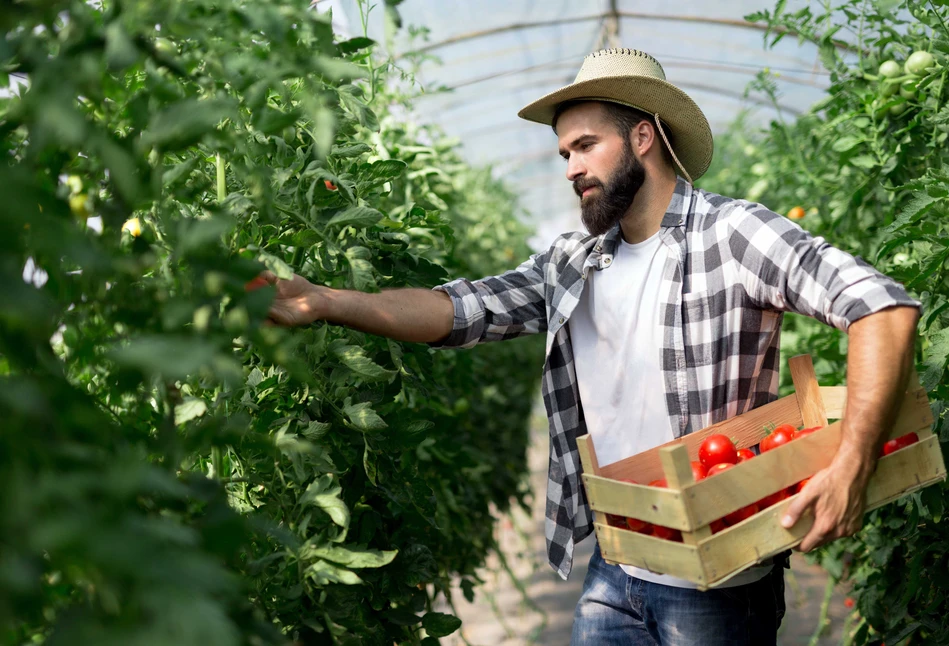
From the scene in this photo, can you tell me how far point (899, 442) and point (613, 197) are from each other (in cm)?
77

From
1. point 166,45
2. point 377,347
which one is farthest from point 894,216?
point 166,45

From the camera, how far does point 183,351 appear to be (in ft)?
2.24

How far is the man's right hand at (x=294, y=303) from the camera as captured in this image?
149cm

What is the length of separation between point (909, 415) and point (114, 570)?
1.41 m

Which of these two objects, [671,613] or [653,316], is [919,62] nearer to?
[653,316]

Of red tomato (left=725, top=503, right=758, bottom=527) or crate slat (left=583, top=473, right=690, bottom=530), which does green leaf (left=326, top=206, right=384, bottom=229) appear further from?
red tomato (left=725, top=503, right=758, bottom=527)

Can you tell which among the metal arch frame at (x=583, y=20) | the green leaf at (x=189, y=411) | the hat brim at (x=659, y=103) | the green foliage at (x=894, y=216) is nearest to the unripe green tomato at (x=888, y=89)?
the green foliage at (x=894, y=216)

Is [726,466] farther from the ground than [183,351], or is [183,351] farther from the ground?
[183,351]

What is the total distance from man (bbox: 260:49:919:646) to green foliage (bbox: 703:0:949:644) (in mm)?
332

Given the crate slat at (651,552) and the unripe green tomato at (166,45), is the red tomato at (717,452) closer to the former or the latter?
the crate slat at (651,552)

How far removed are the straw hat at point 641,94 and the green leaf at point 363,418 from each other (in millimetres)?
921

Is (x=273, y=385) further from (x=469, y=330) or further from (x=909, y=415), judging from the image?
(x=909, y=415)

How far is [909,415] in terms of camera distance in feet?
5.14

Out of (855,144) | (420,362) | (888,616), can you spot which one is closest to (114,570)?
(420,362)
